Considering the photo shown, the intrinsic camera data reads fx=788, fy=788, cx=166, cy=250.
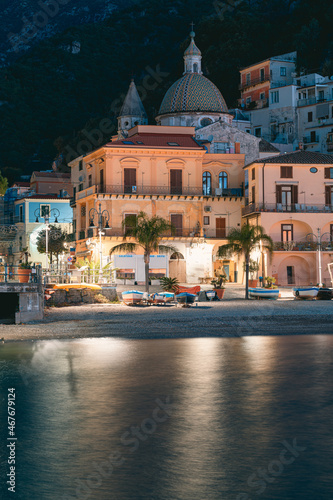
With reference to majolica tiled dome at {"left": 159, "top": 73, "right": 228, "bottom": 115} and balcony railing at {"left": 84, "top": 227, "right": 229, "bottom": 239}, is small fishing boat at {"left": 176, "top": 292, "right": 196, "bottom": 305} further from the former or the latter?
majolica tiled dome at {"left": 159, "top": 73, "right": 228, "bottom": 115}

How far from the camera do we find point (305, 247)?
2297 inches

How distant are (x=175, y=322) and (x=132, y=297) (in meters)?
8.05

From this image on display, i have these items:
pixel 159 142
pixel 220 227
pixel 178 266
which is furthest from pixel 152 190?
pixel 220 227

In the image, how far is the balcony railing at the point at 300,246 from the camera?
58.0 meters

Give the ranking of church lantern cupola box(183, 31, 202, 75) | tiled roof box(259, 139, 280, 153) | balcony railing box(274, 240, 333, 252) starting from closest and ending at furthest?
balcony railing box(274, 240, 333, 252) → tiled roof box(259, 139, 280, 153) → church lantern cupola box(183, 31, 202, 75)

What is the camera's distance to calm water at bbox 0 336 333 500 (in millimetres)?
12594

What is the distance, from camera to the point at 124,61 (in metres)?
132

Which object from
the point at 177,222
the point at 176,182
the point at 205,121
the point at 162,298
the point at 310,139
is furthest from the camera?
the point at 310,139

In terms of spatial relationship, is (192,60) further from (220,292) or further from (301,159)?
(220,292)

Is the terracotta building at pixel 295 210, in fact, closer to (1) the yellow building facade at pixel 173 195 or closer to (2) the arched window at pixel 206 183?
(1) the yellow building facade at pixel 173 195

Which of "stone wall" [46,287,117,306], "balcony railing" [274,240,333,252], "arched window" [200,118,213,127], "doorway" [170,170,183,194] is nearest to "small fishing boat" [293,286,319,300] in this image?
"stone wall" [46,287,117,306]

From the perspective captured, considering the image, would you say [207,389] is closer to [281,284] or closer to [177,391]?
[177,391]

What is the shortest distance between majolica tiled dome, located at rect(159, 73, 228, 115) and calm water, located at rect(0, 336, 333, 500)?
49.2 metres

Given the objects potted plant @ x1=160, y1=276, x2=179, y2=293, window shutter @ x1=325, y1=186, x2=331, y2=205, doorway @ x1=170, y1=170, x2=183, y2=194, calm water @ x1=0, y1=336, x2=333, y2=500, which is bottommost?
calm water @ x1=0, y1=336, x2=333, y2=500
